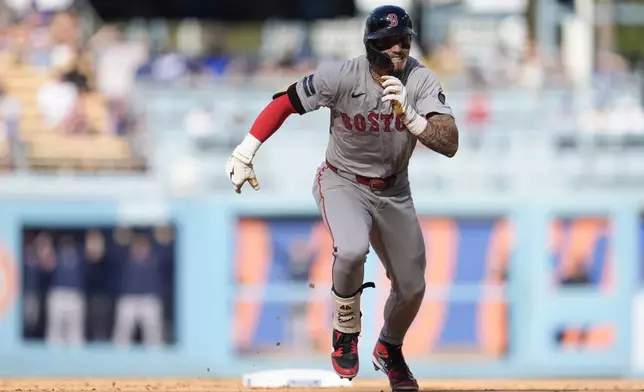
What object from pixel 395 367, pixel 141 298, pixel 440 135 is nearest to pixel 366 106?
pixel 440 135

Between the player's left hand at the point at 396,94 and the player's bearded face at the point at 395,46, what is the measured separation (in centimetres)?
29

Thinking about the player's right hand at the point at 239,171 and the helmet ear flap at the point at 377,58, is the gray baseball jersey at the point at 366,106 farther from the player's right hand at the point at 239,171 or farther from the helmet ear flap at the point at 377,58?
the player's right hand at the point at 239,171

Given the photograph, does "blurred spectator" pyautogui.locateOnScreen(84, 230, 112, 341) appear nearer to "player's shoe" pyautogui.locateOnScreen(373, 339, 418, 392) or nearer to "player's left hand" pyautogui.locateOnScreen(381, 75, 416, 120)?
"player's shoe" pyautogui.locateOnScreen(373, 339, 418, 392)

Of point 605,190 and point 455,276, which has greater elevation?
point 605,190

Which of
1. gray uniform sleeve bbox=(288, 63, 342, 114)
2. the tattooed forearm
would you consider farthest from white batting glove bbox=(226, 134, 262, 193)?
the tattooed forearm

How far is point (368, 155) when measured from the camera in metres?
7.88

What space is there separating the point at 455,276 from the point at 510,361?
4.41 ft

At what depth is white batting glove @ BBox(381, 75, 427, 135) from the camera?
7328mm

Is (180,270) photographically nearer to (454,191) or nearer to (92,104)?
(92,104)

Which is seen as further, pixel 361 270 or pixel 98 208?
pixel 98 208

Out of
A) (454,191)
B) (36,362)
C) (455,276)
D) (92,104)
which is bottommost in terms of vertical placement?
(36,362)

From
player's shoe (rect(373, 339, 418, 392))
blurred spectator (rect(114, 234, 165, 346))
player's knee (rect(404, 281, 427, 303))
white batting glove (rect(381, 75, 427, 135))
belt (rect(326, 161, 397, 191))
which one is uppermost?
white batting glove (rect(381, 75, 427, 135))

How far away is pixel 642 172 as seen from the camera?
17.5 m

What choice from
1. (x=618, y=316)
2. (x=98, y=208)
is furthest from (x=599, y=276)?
(x=98, y=208)
